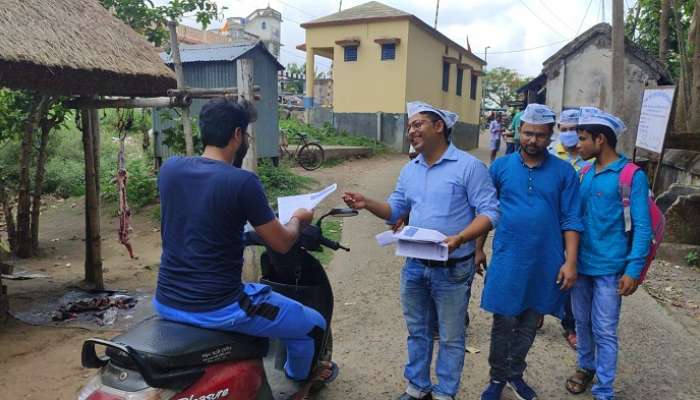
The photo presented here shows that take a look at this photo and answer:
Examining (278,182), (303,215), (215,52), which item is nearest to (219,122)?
(303,215)

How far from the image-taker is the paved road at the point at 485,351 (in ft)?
11.9

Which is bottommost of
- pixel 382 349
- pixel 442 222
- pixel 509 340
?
pixel 382 349

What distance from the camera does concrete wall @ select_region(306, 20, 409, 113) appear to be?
1988 centimetres

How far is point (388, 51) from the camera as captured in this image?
65.9ft

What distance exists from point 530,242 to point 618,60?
5.63 m

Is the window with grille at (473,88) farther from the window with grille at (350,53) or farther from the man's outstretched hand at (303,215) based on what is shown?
the man's outstretched hand at (303,215)

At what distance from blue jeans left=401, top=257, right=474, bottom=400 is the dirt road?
0.53 metres

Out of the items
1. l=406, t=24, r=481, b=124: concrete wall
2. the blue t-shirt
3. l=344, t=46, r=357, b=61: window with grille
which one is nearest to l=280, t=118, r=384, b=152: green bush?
l=406, t=24, r=481, b=124: concrete wall

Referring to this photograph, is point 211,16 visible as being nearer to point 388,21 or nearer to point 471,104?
point 388,21

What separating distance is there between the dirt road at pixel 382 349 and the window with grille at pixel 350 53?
1519 cm

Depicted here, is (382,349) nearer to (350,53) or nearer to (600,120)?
(600,120)

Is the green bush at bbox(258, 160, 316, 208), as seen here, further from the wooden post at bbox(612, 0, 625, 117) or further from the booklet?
the booklet

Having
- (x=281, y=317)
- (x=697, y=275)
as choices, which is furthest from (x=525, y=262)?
(x=697, y=275)

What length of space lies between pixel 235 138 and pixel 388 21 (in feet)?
61.8
